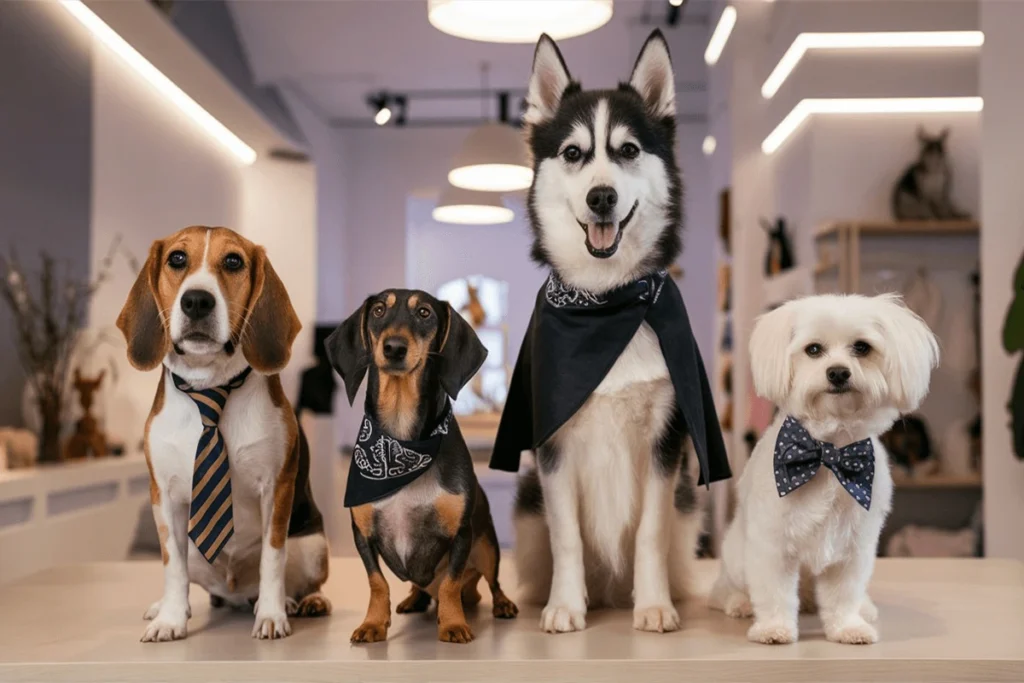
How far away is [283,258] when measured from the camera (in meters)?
8.66

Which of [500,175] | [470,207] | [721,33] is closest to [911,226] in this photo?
[721,33]

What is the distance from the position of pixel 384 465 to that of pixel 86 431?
3.49 metres

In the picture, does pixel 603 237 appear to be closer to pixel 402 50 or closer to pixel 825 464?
pixel 825 464

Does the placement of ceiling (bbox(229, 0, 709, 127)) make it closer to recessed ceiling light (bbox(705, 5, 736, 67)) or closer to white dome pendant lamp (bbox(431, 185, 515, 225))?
recessed ceiling light (bbox(705, 5, 736, 67))

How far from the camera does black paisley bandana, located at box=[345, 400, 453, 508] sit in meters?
1.56

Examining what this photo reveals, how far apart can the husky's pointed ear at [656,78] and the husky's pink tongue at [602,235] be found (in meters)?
0.26

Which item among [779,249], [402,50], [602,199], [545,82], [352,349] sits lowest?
[352,349]

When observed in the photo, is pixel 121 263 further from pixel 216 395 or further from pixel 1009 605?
pixel 1009 605

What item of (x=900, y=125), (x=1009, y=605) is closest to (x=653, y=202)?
(x=1009, y=605)

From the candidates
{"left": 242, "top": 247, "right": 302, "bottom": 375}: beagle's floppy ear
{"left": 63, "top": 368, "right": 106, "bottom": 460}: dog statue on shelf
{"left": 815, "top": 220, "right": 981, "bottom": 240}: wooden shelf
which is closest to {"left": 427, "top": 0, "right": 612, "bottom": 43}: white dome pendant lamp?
{"left": 242, "top": 247, "right": 302, "bottom": 375}: beagle's floppy ear

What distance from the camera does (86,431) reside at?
4.52m

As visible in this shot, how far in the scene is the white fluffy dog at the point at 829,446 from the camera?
1.52 meters

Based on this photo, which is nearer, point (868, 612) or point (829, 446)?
point (829, 446)

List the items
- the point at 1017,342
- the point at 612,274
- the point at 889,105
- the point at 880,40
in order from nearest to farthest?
the point at 612,274, the point at 1017,342, the point at 880,40, the point at 889,105
